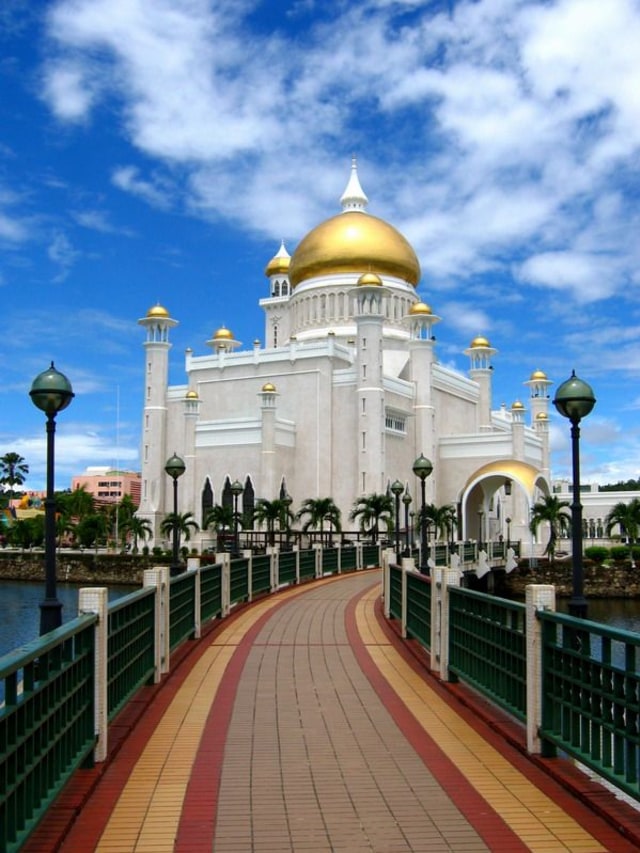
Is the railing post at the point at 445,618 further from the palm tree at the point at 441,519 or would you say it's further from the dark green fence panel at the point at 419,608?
the palm tree at the point at 441,519

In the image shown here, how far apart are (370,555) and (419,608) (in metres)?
21.7

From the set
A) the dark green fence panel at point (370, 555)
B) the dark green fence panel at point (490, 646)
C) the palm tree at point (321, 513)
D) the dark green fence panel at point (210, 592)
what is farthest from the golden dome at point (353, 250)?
the dark green fence panel at point (490, 646)

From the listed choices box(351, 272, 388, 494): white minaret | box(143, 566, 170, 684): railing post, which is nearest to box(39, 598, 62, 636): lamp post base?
box(143, 566, 170, 684): railing post

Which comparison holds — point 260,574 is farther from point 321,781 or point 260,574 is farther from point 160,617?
point 321,781

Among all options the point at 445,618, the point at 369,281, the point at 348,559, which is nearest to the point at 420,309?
the point at 369,281

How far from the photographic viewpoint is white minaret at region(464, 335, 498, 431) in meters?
61.0

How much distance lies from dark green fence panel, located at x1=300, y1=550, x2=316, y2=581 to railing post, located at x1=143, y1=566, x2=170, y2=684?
14883 millimetres

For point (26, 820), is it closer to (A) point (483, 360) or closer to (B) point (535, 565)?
(B) point (535, 565)

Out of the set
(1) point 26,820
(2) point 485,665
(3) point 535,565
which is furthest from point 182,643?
(3) point 535,565

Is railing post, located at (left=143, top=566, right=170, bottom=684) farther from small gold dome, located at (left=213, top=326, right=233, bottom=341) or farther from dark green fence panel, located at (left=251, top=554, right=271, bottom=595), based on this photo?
→ small gold dome, located at (left=213, top=326, right=233, bottom=341)

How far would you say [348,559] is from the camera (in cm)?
3048

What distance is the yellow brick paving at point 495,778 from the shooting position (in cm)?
494

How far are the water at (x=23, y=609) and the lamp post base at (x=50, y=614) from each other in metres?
10.5

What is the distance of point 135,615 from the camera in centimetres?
802
